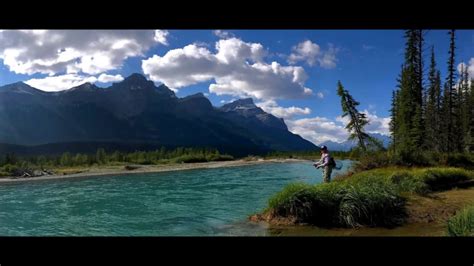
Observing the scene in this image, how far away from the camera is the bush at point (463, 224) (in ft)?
21.5

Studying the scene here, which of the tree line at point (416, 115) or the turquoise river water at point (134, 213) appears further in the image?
the tree line at point (416, 115)

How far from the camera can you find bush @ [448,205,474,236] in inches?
258

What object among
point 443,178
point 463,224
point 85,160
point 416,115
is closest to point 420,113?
point 416,115

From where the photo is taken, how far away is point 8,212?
53.1ft

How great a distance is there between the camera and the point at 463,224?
6.76m

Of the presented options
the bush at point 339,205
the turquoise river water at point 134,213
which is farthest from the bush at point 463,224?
the turquoise river water at point 134,213

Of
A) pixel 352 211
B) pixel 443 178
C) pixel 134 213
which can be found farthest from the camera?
pixel 443 178

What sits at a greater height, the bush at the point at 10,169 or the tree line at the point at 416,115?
the tree line at the point at 416,115

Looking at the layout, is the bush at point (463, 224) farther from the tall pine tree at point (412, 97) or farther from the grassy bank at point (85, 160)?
the grassy bank at point (85, 160)

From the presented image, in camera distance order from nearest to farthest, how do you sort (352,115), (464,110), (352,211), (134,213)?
(352,211), (134,213), (352,115), (464,110)

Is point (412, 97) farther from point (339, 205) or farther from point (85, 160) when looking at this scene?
point (85, 160)

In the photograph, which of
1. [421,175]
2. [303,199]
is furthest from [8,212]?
[421,175]
